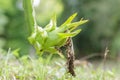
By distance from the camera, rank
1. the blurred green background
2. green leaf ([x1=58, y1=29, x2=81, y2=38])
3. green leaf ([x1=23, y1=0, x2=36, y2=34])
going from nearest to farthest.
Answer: green leaf ([x1=58, y1=29, x2=81, y2=38]) < green leaf ([x1=23, y1=0, x2=36, y2=34]) < the blurred green background

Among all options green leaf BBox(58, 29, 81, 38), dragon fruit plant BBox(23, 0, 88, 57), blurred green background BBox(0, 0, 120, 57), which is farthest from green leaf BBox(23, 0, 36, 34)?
blurred green background BBox(0, 0, 120, 57)

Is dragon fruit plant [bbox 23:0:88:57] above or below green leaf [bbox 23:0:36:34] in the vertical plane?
below

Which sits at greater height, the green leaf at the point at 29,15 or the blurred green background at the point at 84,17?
the blurred green background at the point at 84,17

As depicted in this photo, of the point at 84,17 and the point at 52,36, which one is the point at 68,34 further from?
the point at 84,17

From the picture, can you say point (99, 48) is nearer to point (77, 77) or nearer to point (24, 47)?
point (24, 47)

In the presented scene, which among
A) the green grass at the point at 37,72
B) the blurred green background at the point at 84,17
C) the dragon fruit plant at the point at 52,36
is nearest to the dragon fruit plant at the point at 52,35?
the dragon fruit plant at the point at 52,36

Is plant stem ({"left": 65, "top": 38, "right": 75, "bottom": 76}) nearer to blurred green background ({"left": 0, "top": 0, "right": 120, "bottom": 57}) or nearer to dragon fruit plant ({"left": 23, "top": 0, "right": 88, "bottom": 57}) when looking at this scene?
dragon fruit plant ({"left": 23, "top": 0, "right": 88, "bottom": 57})

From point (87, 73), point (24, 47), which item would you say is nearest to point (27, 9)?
point (87, 73)

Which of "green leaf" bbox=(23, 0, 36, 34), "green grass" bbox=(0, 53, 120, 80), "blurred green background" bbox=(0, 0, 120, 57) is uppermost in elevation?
"blurred green background" bbox=(0, 0, 120, 57)

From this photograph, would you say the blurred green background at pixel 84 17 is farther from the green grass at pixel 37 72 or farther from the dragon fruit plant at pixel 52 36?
the dragon fruit plant at pixel 52 36
